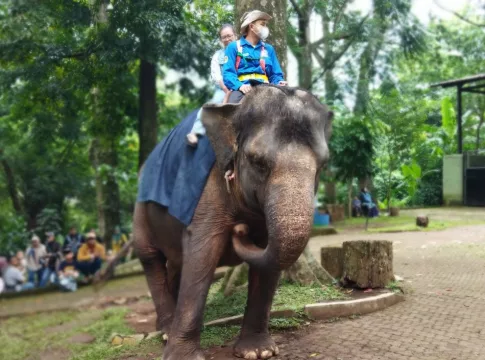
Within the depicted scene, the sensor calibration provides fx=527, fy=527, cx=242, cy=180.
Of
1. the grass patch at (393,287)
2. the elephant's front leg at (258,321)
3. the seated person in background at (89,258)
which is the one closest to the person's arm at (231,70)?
the elephant's front leg at (258,321)

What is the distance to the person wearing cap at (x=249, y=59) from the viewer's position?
14.4 ft

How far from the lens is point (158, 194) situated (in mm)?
4844

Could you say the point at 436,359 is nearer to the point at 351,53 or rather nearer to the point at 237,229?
the point at 237,229

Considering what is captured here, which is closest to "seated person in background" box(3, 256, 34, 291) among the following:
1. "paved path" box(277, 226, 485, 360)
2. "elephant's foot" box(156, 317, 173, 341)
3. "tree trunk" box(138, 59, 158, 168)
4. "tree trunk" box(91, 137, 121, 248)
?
"tree trunk" box(91, 137, 121, 248)

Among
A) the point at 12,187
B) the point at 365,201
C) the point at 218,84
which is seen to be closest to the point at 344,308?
the point at 218,84

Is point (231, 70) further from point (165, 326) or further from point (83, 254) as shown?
point (83, 254)

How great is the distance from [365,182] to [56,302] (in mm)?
11844

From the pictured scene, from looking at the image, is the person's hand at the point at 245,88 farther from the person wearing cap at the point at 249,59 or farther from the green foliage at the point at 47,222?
the green foliage at the point at 47,222

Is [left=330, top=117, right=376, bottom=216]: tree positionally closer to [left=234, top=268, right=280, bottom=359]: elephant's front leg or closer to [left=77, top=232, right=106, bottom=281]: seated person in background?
[left=77, top=232, right=106, bottom=281]: seated person in background

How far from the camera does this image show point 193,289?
13.6 feet

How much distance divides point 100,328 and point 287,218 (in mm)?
5313

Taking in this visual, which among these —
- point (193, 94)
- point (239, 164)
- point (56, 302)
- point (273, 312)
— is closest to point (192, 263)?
point (239, 164)

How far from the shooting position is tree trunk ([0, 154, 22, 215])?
1761 cm

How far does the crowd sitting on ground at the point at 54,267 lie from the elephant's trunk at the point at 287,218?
773 cm
